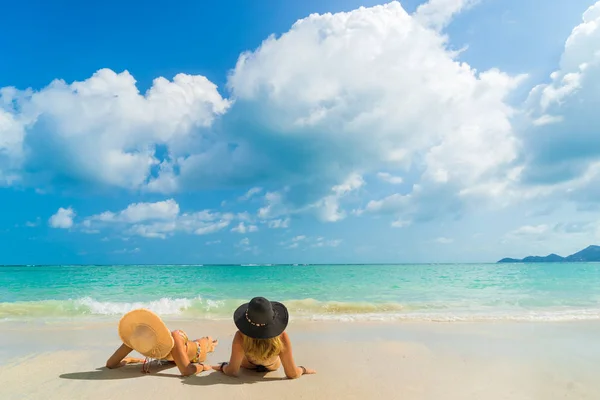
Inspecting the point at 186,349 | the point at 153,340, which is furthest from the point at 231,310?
the point at 153,340

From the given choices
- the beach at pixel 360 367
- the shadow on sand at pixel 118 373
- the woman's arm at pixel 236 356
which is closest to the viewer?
the beach at pixel 360 367

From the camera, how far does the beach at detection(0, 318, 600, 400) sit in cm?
494

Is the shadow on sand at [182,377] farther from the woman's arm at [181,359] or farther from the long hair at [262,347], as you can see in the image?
the long hair at [262,347]

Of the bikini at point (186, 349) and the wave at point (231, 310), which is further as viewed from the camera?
the wave at point (231, 310)

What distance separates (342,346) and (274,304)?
2.85 meters

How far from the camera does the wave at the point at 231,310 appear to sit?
12727 mm

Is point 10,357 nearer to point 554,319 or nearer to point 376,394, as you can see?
point 376,394

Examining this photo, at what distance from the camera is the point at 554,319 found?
37.6 ft

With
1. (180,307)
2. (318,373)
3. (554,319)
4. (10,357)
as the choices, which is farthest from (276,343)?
(180,307)

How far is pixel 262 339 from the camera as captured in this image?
5.12m

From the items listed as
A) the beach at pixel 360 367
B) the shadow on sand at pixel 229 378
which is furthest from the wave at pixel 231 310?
the shadow on sand at pixel 229 378

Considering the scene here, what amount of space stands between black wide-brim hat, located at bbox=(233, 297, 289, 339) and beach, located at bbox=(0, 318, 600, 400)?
0.68 meters

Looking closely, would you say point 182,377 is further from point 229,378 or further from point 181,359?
point 229,378

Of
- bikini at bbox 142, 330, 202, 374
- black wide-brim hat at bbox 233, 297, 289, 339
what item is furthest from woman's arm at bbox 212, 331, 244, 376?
bikini at bbox 142, 330, 202, 374
